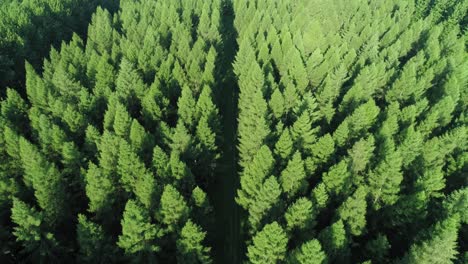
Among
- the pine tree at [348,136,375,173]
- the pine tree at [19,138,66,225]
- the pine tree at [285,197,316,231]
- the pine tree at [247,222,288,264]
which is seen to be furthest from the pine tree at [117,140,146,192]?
the pine tree at [348,136,375,173]

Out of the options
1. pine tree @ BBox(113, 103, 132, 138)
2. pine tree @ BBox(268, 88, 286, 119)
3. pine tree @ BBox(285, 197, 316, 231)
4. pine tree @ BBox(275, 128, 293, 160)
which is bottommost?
pine tree @ BBox(285, 197, 316, 231)

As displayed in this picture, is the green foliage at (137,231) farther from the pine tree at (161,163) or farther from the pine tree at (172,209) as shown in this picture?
Result: the pine tree at (161,163)

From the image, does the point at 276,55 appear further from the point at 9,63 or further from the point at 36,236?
the point at 36,236

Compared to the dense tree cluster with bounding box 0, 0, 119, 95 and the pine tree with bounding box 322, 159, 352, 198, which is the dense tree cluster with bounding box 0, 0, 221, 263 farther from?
the pine tree with bounding box 322, 159, 352, 198

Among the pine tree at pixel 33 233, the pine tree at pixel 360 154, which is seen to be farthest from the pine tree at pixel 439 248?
the pine tree at pixel 33 233

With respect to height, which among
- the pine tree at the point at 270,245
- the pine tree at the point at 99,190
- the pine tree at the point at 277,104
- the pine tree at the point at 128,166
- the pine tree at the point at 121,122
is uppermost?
the pine tree at the point at 277,104

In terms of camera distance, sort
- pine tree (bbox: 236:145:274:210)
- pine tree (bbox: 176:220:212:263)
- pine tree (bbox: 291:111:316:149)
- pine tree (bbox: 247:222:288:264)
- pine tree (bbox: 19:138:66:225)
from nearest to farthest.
Result: pine tree (bbox: 247:222:288:264)
pine tree (bbox: 176:220:212:263)
pine tree (bbox: 19:138:66:225)
pine tree (bbox: 236:145:274:210)
pine tree (bbox: 291:111:316:149)
